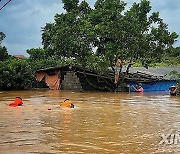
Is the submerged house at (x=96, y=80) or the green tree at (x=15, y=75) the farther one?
the submerged house at (x=96, y=80)

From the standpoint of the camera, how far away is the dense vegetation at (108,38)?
26.7 m

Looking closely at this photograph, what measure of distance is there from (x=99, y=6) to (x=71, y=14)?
2.57 meters

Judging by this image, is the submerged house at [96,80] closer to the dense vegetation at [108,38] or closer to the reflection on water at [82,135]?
the dense vegetation at [108,38]

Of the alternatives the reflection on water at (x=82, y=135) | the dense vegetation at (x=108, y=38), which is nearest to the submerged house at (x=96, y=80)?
the dense vegetation at (x=108, y=38)

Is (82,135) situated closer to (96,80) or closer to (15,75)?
(15,75)

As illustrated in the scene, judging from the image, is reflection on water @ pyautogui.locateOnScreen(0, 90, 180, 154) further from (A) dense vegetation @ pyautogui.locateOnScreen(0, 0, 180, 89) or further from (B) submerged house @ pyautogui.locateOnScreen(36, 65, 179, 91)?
(B) submerged house @ pyautogui.locateOnScreen(36, 65, 179, 91)

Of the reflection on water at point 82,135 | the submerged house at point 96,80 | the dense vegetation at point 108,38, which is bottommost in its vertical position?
the reflection on water at point 82,135

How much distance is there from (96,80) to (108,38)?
5143 millimetres

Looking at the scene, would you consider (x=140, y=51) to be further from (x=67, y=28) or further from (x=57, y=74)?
(x=57, y=74)

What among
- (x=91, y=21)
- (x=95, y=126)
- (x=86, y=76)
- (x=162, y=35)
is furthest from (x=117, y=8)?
(x=95, y=126)

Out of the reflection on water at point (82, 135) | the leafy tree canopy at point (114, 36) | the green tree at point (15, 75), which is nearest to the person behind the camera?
the reflection on water at point (82, 135)

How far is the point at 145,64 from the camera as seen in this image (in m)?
27.9

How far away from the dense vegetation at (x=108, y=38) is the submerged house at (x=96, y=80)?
60.5 inches

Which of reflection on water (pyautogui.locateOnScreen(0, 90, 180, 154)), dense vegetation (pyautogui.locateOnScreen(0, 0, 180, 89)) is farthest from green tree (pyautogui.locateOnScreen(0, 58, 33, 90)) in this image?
reflection on water (pyautogui.locateOnScreen(0, 90, 180, 154))
